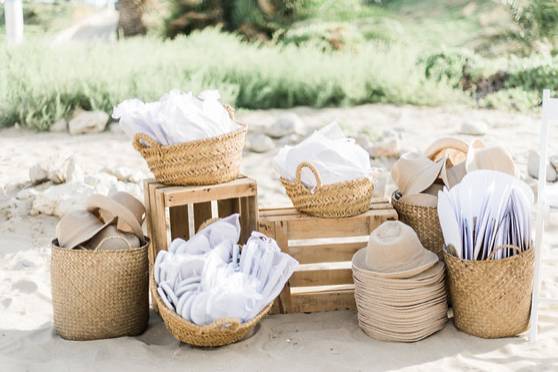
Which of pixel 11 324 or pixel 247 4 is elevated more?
pixel 247 4

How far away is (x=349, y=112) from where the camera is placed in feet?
26.0

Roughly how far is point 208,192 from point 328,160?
59 centimetres

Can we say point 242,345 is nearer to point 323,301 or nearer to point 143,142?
point 323,301

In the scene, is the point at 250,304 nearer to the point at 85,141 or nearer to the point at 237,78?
the point at 85,141

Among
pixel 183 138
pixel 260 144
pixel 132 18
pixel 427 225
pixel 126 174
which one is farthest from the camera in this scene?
pixel 132 18

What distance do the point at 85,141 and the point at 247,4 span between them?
6.66 metres

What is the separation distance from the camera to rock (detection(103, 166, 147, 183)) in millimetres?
5648

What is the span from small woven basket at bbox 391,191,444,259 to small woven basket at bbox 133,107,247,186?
91 centimetres

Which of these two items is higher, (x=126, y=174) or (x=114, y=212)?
(x=114, y=212)

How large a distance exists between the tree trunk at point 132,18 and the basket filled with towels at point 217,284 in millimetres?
10279

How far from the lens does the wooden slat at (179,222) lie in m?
4.15

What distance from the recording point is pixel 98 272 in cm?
353

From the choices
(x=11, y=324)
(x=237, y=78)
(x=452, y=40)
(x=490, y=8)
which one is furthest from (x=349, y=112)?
(x=490, y=8)

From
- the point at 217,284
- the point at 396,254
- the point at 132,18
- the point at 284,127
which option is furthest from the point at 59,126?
the point at 132,18
